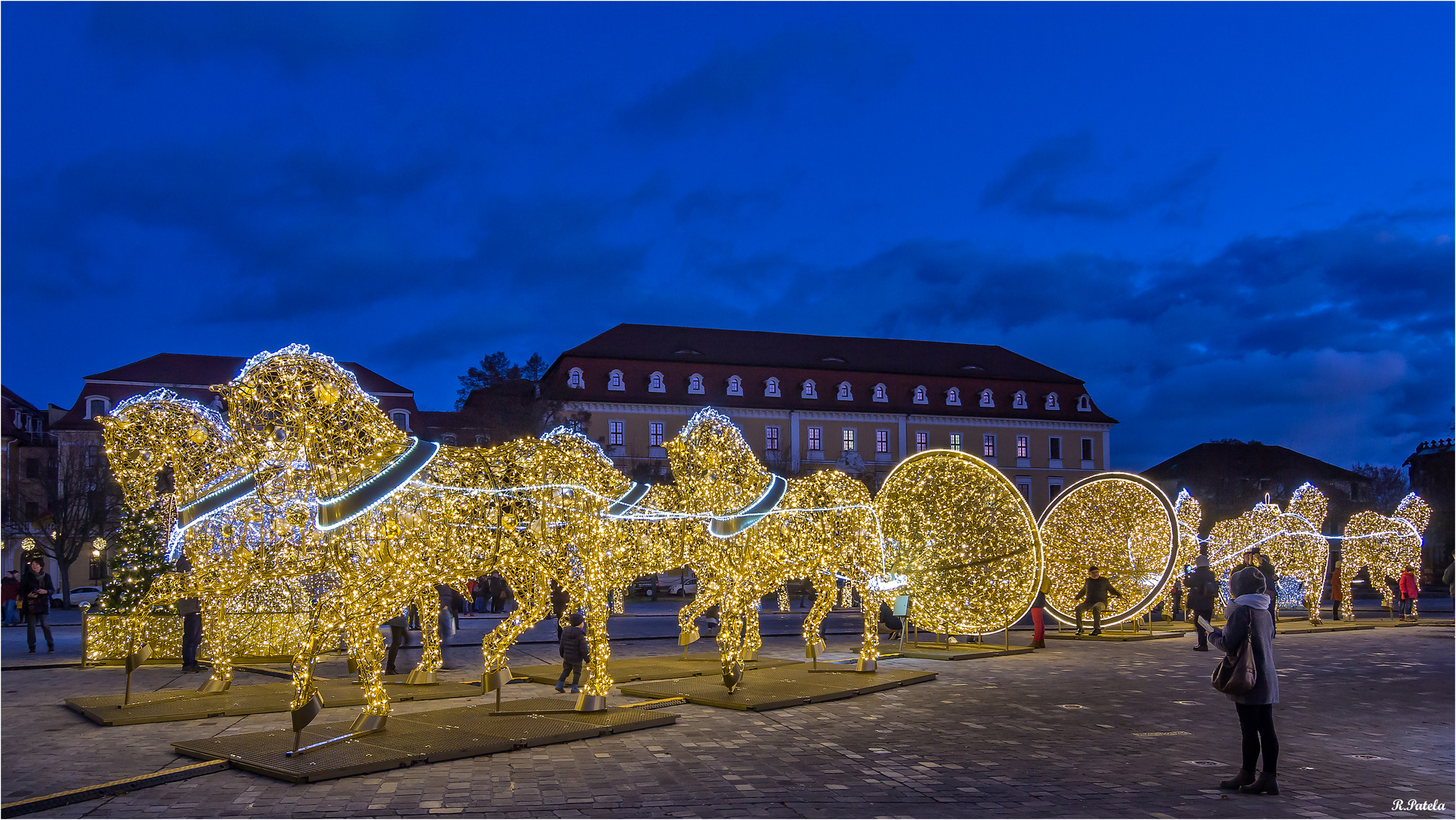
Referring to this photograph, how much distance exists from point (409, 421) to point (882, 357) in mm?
28837

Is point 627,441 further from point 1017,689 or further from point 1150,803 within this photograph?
point 1150,803

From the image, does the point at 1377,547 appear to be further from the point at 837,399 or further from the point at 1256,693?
the point at 837,399

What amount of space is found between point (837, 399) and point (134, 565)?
159ft

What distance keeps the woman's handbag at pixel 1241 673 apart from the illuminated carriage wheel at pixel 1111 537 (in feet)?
45.9

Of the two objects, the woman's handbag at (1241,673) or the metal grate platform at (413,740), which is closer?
the woman's handbag at (1241,673)

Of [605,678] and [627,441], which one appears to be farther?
[627,441]

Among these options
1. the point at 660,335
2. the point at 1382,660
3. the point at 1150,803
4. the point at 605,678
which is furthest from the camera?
the point at 660,335

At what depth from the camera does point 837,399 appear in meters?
61.7

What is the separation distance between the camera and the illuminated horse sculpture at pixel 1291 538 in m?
24.4

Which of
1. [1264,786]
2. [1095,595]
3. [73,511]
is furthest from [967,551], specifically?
[73,511]

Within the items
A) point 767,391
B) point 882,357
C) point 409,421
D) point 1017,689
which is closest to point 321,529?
point 1017,689

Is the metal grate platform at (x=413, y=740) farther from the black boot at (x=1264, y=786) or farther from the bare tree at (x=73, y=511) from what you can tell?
the bare tree at (x=73, y=511)

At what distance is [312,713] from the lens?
27.6 ft

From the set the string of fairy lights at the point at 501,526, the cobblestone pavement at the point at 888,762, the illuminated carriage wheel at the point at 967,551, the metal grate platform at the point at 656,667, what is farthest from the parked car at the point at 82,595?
the illuminated carriage wheel at the point at 967,551
